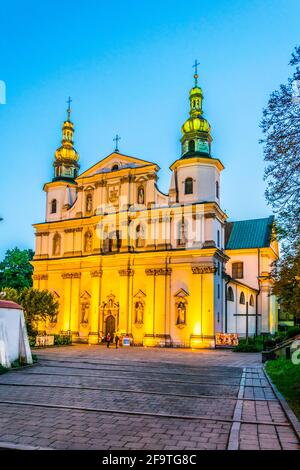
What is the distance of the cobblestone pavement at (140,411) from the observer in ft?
23.4

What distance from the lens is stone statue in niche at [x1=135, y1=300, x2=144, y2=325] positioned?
35.4m

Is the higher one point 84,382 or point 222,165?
point 222,165

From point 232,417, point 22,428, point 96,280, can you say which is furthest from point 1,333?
point 96,280

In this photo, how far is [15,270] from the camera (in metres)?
51.6

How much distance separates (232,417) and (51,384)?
21.7 feet

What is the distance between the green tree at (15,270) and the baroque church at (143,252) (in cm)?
1043

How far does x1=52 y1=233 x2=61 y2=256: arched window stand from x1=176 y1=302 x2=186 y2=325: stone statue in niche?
541 inches

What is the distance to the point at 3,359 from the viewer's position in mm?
17047

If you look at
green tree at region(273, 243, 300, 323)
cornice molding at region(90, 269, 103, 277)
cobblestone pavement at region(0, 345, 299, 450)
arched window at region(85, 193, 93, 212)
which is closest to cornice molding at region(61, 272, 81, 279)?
cornice molding at region(90, 269, 103, 277)

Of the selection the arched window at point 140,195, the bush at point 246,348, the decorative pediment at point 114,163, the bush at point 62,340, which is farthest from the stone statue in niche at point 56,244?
the bush at point 246,348

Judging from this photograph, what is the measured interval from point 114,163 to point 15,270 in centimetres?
2046

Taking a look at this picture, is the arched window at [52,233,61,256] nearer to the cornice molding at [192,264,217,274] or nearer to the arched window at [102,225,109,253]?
the arched window at [102,225,109,253]

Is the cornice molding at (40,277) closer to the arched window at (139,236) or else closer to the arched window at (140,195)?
the arched window at (139,236)

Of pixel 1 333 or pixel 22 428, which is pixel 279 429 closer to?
pixel 22 428
